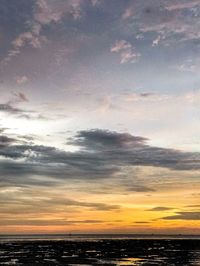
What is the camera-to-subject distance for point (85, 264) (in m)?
50.4

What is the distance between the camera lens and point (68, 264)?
5022 centimetres

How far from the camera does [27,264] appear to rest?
1960 inches

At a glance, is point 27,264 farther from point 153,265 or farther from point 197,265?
point 197,265

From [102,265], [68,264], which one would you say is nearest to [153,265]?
[102,265]

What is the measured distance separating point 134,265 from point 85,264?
5873 millimetres

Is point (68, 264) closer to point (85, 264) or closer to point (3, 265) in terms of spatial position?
point (85, 264)

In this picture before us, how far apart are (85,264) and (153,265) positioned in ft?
26.6

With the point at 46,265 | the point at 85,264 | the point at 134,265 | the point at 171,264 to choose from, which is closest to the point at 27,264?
the point at 46,265

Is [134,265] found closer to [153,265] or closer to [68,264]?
[153,265]

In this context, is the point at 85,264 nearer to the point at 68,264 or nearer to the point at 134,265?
the point at 68,264

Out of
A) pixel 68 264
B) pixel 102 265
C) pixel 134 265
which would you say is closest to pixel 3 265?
pixel 68 264

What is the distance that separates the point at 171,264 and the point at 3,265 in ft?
64.6

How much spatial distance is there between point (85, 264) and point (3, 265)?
9598 mm

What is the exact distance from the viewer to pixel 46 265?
161ft
